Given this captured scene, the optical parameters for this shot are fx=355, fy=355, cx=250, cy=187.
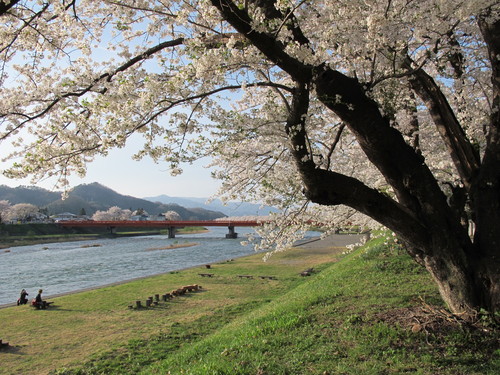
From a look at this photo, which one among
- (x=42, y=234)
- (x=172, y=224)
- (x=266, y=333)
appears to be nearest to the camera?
(x=266, y=333)

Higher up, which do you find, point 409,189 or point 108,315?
point 409,189

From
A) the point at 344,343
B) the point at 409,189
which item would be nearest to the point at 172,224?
the point at 344,343

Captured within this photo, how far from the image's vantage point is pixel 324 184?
15.8 ft

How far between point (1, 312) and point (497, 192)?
1695 cm

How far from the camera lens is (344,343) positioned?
5535 mm

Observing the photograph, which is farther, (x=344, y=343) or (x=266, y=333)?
A: (x=266, y=333)

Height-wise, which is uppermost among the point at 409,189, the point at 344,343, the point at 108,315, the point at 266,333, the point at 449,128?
the point at 449,128

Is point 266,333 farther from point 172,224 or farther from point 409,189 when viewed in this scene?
point 172,224

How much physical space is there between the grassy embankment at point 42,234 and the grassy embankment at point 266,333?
191ft

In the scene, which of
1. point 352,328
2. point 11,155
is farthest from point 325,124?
point 11,155

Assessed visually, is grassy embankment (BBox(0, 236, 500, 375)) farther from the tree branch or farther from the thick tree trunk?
the tree branch

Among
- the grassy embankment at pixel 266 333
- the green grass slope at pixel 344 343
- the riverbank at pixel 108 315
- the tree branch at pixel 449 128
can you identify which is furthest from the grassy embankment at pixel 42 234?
the tree branch at pixel 449 128

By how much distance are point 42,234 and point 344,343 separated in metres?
85.4

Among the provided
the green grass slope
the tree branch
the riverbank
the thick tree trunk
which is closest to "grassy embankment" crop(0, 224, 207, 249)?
the riverbank
